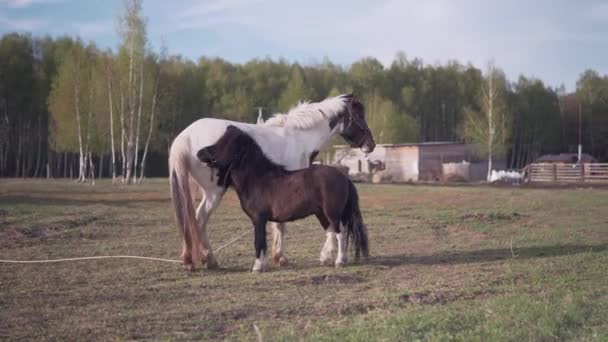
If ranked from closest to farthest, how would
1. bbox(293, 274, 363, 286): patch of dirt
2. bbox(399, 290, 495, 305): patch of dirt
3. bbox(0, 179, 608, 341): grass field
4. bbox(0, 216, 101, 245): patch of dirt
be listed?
bbox(0, 179, 608, 341): grass field, bbox(399, 290, 495, 305): patch of dirt, bbox(293, 274, 363, 286): patch of dirt, bbox(0, 216, 101, 245): patch of dirt

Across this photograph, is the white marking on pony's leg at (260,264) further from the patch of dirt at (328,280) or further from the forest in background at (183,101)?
the forest in background at (183,101)

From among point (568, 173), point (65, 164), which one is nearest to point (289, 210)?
point (568, 173)

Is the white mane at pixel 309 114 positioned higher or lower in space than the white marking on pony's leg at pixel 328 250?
higher

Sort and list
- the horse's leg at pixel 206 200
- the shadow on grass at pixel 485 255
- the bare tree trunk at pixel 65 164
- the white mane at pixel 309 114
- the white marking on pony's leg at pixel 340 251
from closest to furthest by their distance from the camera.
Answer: the white marking on pony's leg at pixel 340 251
the horse's leg at pixel 206 200
the shadow on grass at pixel 485 255
the white mane at pixel 309 114
the bare tree trunk at pixel 65 164

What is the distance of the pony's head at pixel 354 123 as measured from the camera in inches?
391

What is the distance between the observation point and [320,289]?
7164 millimetres

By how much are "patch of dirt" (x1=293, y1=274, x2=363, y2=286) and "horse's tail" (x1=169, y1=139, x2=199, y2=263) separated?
1799 mm

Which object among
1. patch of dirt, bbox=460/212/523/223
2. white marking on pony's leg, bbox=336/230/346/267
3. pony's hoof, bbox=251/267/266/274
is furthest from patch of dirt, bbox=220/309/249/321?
patch of dirt, bbox=460/212/523/223

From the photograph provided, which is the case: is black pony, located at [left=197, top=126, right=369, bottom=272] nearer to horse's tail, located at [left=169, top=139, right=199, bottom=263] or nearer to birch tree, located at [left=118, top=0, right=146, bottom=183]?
horse's tail, located at [left=169, top=139, right=199, bottom=263]

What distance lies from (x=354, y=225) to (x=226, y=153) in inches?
83.9

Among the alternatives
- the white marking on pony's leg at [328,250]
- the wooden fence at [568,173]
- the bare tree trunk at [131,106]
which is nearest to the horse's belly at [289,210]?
the white marking on pony's leg at [328,250]

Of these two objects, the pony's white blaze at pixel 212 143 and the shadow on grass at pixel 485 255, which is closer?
the pony's white blaze at pixel 212 143

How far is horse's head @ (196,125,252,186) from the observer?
8.74 metres

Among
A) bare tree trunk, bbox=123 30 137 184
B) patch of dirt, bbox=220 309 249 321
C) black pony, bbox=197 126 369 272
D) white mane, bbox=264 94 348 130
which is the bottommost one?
patch of dirt, bbox=220 309 249 321
